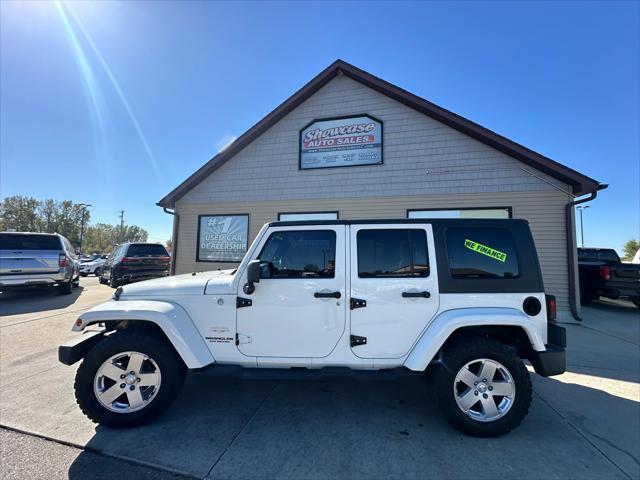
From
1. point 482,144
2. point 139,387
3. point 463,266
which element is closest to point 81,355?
point 139,387

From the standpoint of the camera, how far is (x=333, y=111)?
360 inches

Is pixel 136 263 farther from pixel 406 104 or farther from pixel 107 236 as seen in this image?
pixel 107 236

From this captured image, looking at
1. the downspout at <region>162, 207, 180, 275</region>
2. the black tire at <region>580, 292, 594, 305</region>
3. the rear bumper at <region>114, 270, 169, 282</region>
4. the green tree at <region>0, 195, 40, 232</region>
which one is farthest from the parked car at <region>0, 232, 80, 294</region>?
the green tree at <region>0, 195, 40, 232</region>

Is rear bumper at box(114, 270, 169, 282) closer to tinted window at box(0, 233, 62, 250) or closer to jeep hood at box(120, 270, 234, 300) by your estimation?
tinted window at box(0, 233, 62, 250)

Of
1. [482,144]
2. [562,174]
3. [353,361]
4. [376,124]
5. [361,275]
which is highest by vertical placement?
[376,124]

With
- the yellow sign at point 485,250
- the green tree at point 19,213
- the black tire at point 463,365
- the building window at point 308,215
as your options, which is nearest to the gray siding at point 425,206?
the building window at point 308,215

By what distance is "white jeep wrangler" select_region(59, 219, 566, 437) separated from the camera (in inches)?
103

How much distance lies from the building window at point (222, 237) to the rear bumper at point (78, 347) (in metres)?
6.20

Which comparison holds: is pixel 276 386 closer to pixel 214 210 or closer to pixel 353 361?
pixel 353 361

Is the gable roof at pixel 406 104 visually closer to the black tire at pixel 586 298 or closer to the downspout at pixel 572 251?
the downspout at pixel 572 251

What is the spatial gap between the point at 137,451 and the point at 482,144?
9.20 metres

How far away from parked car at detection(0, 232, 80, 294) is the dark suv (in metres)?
1.38

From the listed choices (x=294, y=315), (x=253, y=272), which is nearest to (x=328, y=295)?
(x=294, y=315)

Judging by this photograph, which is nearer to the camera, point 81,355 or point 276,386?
point 81,355
